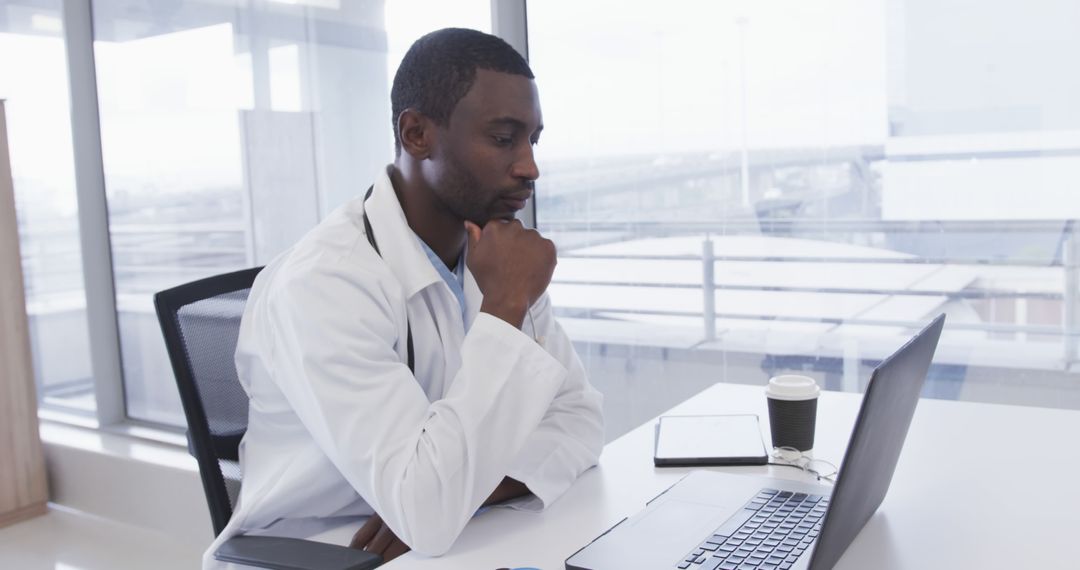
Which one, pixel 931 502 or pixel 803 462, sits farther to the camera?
pixel 803 462

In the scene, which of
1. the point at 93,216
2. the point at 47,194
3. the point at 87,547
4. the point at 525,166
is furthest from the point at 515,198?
the point at 47,194

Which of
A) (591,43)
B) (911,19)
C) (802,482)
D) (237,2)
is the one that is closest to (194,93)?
(237,2)

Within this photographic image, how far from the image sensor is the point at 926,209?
6.84 feet

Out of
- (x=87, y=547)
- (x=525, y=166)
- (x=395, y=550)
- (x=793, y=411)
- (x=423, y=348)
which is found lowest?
(x=87, y=547)

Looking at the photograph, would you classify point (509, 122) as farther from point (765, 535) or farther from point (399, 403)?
point (765, 535)

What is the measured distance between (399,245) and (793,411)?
638 millimetres

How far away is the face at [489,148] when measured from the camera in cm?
130

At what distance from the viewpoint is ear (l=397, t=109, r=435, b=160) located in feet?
4.42

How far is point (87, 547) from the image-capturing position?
120 inches

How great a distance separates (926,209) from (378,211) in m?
1.36

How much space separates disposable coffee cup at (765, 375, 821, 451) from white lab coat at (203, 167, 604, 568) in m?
0.27

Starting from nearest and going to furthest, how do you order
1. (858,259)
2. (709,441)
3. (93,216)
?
1. (709,441)
2. (858,259)
3. (93,216)

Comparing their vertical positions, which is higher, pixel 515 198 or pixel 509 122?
pixel 509 122

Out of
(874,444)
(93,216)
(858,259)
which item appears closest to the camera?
(874,444)
